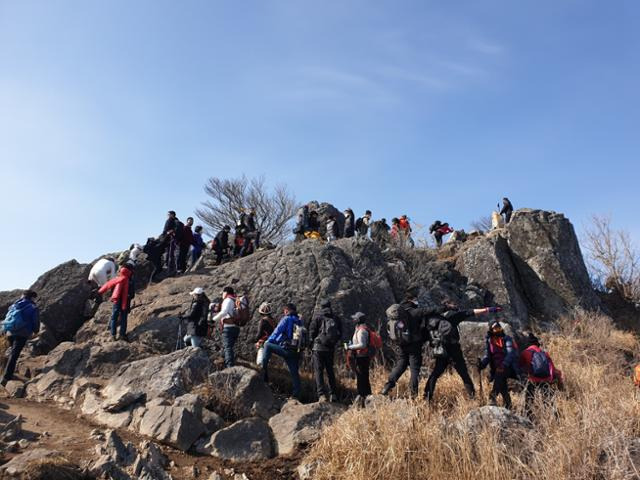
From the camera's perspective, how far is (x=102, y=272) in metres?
12.0

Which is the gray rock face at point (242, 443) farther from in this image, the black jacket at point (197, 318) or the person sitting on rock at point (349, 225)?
the person sitting on rock at point (349, 225)

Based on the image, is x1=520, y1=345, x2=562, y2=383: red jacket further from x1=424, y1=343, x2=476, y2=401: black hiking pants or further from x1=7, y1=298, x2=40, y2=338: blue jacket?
x1=7, y1=298, x2=40, y2=338: blue jacket

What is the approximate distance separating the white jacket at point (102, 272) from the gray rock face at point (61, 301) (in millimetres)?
2269

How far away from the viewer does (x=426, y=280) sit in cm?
1662

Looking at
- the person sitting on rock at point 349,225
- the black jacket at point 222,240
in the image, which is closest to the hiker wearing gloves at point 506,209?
the person sitting on rock at point 349,225

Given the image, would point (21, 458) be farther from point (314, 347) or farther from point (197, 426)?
point (314, 347)

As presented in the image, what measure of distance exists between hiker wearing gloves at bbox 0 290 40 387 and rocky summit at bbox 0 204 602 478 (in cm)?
42

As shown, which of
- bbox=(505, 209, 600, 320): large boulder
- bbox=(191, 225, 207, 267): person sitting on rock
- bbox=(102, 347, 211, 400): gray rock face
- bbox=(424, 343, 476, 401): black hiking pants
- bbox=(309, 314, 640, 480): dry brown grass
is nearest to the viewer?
bbox=(309, 314, 640, 480): dry brown grass

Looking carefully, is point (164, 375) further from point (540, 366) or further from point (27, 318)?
point (540, 366)

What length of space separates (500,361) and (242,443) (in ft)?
15.2

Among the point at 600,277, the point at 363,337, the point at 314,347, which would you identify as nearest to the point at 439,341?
the point at 363,337

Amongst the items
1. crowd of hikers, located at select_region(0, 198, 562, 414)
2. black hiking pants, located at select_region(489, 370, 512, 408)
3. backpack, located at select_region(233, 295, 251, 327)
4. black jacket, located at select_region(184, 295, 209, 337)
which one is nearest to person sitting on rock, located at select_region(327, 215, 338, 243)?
crowd of hikers, located at select_region(0, 198, 562, 414)

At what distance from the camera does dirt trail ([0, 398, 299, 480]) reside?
6969 mm

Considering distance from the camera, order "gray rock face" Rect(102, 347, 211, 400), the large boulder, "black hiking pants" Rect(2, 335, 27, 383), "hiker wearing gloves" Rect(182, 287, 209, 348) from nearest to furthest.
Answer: "gray rock face" Rect(102, 347, 211, 400) < "black hiking pants" Rect(2, 335, 27, 383) < "hiker wearing gloves" Rect(182, 287, 209, 348) < the large boulder
